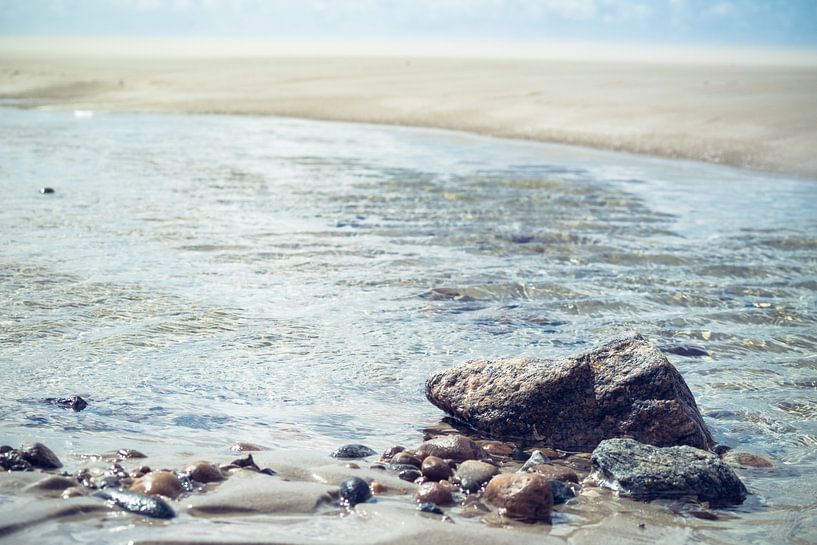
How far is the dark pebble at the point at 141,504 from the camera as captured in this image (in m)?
3.70

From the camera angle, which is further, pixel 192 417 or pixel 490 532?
pixel 192 417

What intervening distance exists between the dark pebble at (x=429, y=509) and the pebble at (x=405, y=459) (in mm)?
529

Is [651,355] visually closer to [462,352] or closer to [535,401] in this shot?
[535,401]

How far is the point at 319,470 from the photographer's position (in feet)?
14.5

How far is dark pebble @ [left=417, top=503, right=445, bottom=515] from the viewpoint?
13.3 feet

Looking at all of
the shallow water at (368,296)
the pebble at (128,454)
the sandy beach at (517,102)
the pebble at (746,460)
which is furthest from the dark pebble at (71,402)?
the sandy beach at (517,102)

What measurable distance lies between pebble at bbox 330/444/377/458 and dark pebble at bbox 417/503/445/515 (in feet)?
2.37

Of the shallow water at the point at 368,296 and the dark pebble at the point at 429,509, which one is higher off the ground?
the shallow water at the point at 368,296

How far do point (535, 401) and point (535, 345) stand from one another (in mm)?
1611

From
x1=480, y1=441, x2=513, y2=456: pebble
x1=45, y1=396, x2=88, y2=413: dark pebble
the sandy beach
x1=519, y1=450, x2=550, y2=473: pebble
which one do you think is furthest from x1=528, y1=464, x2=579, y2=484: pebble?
the sandy beach

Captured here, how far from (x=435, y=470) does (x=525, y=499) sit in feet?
1.72

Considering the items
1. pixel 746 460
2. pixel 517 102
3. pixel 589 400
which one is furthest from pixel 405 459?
pixel 517 102

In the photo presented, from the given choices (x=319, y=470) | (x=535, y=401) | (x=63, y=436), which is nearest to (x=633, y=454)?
(x=535, y=401)

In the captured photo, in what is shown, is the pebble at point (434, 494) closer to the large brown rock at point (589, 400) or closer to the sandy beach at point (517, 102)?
the large brown rock at point (589, 400)
